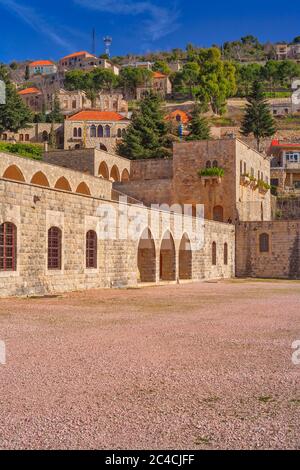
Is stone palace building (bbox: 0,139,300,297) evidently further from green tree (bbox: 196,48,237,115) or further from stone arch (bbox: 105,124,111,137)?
green tree (bbox: 196,48,237,115)

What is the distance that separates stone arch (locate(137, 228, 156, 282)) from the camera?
2591 centimetres

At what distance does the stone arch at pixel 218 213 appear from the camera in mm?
38500

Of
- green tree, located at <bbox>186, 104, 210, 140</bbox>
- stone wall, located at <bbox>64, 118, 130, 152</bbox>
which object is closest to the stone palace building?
green tree, located at <bbox>186, 104, 210, 140</bbox>

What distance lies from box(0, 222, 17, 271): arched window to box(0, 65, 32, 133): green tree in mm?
62868

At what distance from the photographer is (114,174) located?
43.4 m

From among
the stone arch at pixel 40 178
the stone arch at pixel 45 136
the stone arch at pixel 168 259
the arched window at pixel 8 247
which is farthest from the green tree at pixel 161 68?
the arched window at pixel 8 247

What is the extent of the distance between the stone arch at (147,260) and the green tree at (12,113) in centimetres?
5536

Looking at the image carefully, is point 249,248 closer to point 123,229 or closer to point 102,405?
point 123,229

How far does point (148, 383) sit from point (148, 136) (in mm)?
48979

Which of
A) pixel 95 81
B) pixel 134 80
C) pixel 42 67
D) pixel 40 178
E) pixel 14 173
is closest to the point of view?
pixel 14 173

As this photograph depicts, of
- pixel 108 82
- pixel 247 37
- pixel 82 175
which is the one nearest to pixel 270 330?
pixel 82 175

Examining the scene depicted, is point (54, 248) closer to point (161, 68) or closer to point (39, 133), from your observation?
point (39, 133)

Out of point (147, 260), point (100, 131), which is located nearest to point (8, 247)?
point (147, 260)

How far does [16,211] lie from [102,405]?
11.9m
